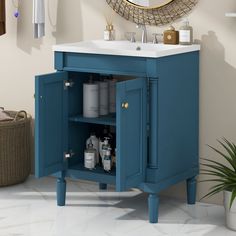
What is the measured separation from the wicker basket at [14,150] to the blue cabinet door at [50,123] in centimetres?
53

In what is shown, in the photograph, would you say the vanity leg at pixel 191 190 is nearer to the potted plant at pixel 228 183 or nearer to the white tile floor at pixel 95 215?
the white tile floor at pixel 95 215

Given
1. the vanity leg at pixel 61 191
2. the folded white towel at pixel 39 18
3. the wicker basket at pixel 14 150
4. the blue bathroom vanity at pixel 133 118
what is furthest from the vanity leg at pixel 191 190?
the folded white towel at pixel 39 18

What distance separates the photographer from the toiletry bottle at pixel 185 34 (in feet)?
14.1

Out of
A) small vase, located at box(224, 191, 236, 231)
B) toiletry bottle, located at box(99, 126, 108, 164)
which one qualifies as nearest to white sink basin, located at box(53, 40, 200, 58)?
toiletry bottle, located at box(99, 126, 108, 164)

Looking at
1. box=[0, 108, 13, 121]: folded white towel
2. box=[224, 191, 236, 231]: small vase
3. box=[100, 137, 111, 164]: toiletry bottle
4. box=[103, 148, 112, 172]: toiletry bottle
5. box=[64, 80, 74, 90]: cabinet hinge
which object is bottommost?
box=[224, 191, 236, 231]: small vase

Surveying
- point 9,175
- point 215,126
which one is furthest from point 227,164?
point 9,175

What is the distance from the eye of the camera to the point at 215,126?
4.40 m

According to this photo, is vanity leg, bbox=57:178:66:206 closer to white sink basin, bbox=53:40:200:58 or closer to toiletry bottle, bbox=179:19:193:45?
white sink basin, bbox=53:40:200:58

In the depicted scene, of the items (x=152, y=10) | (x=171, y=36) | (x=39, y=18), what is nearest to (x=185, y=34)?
(x=171, y=36)

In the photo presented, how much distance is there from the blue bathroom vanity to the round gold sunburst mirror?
17cm

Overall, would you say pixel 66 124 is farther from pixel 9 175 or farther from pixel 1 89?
pixel 1 89

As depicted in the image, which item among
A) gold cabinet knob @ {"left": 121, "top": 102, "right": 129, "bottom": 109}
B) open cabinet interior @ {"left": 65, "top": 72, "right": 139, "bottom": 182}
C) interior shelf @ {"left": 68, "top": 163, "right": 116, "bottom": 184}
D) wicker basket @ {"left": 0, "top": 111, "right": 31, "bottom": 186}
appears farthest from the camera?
wicker basket @ {"left": 0, "top": 111, "right": 31, "bottom": 186}

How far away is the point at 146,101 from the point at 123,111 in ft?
0.75

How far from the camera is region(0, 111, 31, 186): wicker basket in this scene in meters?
4.75
